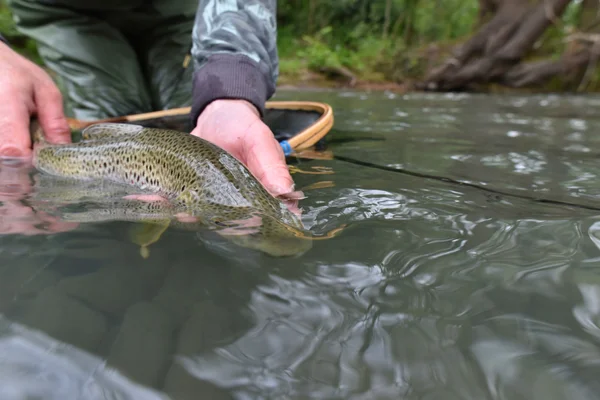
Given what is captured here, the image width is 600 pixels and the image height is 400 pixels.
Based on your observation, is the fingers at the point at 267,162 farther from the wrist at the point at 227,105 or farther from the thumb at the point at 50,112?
the thumb at the point at 50,112

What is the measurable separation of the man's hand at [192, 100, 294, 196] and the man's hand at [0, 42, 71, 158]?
3.43 feet

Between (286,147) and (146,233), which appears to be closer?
(146,233)

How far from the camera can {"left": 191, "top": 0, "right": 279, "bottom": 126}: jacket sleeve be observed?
2643mm

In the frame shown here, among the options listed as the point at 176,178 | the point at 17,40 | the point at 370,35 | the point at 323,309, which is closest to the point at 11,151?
the point at 176,178

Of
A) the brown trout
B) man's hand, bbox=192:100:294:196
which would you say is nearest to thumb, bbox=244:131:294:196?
man's hand, bbox=192:100:294:196

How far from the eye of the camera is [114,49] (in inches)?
187

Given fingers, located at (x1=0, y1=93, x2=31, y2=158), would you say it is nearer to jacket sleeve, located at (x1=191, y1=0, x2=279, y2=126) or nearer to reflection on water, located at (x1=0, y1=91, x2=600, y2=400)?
reflection on water, located at (x1=0, y1=91, x2=600, y2=400)

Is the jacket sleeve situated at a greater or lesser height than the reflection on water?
greater

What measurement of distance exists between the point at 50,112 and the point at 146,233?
1.94 m

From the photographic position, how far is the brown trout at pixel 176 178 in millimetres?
1529

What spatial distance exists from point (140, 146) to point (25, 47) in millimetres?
19216

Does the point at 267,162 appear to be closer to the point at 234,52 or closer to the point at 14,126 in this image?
the point at 234,52

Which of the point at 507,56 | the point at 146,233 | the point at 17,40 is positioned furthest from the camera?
the point at 17,40

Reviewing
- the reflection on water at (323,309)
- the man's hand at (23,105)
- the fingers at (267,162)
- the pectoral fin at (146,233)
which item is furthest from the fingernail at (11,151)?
the pectoral fin at (146,233)
